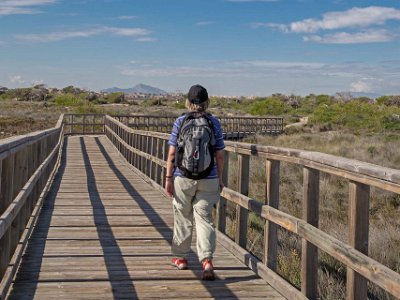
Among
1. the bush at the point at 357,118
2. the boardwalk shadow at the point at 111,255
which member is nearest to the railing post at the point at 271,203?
the boardwalk shadow at the point at 111,255

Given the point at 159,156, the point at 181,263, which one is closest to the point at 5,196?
the point at 181,263

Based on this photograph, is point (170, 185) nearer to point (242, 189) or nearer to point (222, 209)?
point (242, 189)

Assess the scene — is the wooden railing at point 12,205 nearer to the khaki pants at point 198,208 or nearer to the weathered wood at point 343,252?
the khaki pants at point 198,208

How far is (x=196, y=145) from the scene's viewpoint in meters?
4.84

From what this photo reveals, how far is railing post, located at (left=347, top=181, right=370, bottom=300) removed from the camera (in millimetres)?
3570

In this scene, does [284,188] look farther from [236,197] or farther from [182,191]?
[182,191]

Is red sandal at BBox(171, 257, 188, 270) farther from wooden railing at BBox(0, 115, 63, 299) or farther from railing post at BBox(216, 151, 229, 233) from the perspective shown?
wooden railing at BBox(0, 115, 63, 299)

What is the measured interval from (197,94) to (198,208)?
1.03 m

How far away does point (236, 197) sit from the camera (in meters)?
6.05

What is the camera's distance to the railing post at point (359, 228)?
357 cm

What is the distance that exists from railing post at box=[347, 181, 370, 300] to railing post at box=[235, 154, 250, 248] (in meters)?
2.35

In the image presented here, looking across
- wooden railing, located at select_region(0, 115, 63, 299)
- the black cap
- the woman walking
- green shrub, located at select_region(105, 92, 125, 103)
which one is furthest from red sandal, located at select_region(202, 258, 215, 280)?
green shrub, located at select_region(105, 92, 125, 103)

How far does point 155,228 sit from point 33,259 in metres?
2.18

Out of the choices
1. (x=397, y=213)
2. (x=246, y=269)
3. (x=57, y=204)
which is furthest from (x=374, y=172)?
(x=397, y=213)
